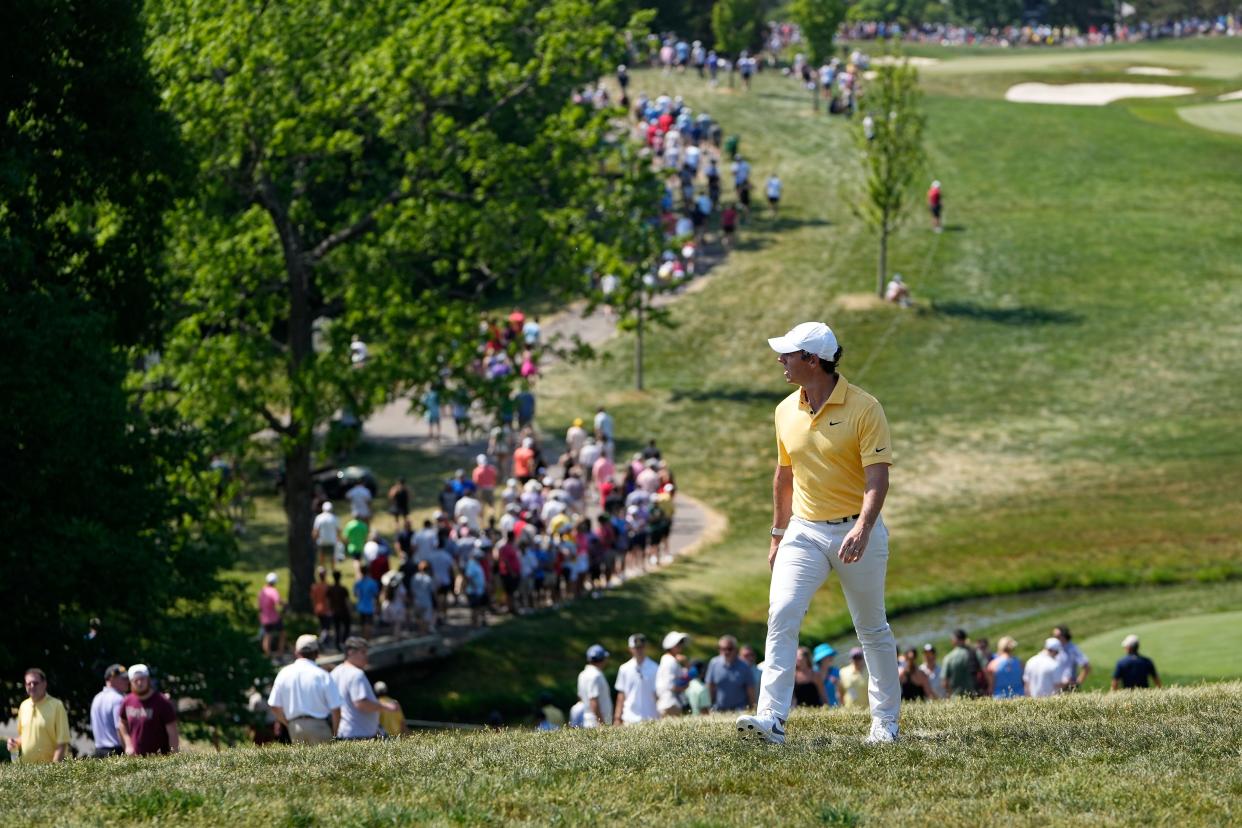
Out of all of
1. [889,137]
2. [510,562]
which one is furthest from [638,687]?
[889,137]

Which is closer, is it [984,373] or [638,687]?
[638,687]

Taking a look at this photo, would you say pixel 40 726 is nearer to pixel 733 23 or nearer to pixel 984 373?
pixel 984 373

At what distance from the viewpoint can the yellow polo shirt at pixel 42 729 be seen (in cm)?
1530

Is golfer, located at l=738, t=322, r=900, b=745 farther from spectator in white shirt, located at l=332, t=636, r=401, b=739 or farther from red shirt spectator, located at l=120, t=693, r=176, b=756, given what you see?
red shirt spectator, located at l=120, t=693, r=176, b=756

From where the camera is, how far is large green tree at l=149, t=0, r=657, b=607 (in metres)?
31.2

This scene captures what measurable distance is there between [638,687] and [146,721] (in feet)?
17.2

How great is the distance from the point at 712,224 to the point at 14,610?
147ft

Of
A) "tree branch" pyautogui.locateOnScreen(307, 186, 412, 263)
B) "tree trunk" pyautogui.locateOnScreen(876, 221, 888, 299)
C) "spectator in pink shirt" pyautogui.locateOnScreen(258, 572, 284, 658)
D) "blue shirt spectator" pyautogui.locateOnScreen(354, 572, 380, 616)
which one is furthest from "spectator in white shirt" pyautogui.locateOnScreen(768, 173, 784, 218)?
"spectator in pink shirt" pyautogui.locateOnScreen(258, 572, 284, 658)

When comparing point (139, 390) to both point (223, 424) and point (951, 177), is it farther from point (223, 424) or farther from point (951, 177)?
point (951, 177)

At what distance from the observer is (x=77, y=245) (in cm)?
2397

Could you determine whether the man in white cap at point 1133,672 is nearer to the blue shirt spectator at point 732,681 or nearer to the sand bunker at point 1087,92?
the blue shirt spectator at point 732,681

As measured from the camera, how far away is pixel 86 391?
72.2 feet

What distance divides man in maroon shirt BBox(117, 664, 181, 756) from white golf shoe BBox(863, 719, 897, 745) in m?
5.81

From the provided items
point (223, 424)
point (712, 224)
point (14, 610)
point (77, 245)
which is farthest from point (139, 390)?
point (712, 224)
